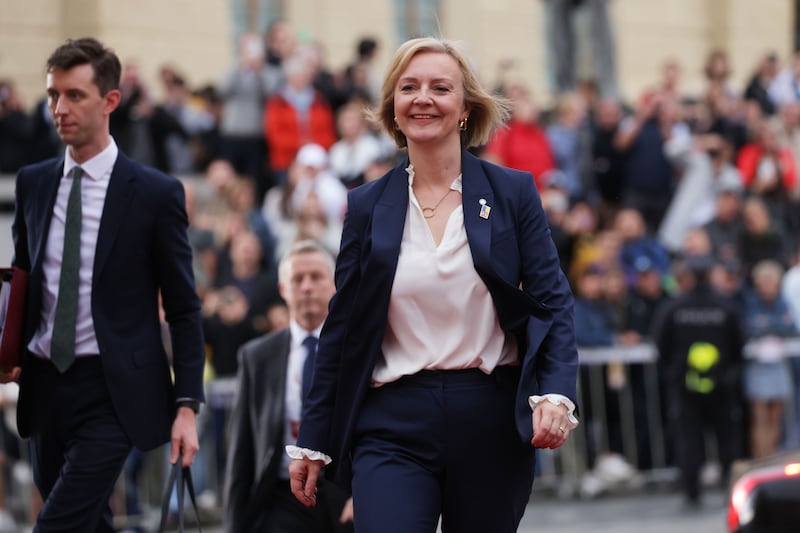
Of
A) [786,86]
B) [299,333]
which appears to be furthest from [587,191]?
[299,333]

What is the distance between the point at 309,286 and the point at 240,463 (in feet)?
2.57

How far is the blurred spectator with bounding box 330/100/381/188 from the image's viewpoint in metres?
15.5

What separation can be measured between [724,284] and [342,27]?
10.6 metres

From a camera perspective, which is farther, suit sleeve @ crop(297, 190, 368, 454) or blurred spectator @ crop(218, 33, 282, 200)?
blurred spectator @ crop(218, 33, 282, 200)

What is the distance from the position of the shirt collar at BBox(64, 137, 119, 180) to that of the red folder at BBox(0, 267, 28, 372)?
0.42m

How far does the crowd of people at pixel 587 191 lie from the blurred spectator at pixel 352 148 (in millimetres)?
19

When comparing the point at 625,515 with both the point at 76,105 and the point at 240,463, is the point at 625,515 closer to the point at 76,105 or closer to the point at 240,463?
the point at 240,463

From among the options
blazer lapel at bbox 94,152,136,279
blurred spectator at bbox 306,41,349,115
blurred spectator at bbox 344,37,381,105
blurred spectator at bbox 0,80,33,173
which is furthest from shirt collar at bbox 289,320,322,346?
blurred spectator at bbox 306,41,349,115

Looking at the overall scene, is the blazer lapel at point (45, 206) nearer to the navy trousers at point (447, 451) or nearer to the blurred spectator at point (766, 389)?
the navy trousers at point (447, 451)

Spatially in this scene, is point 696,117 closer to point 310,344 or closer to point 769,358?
point 769,358

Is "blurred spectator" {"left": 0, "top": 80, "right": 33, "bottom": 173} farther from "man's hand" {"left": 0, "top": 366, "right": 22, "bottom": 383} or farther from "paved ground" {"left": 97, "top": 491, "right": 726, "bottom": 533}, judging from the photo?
"man's hand" {"left": 0, "top": 366, "right": 22, "bottom": 383}

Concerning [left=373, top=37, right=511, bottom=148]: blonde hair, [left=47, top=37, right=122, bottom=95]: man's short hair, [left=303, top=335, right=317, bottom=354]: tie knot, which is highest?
[left=47, top=37, right=122, bottom=95]: man's short hair

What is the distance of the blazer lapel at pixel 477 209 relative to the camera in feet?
17.4

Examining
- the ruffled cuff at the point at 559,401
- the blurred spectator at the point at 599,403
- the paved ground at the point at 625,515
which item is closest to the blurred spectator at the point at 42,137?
the paved ground at the point at 625,515
